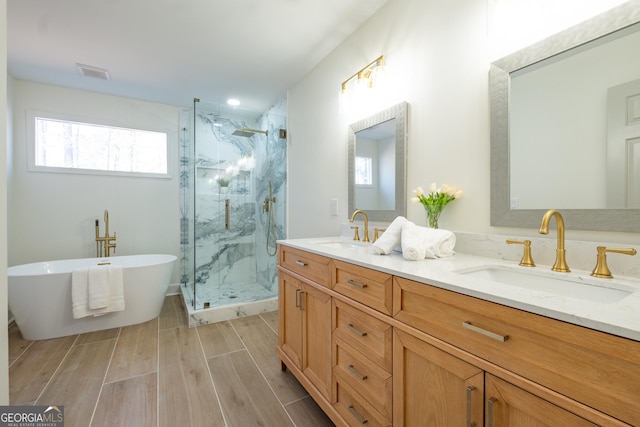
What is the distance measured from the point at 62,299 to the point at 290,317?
2207mm

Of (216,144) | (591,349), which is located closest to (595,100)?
(591,349)

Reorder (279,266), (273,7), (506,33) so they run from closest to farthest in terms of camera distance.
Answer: (506,33), (273,7), (279,266)

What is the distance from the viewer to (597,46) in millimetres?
953

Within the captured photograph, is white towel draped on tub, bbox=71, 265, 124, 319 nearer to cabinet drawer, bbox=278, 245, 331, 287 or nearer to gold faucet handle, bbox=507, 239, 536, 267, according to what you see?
cabinet drawer, bbox=278, 245, 331, 287

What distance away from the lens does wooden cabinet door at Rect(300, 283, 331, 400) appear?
54.3 inches

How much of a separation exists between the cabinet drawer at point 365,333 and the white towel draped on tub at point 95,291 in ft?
7.77

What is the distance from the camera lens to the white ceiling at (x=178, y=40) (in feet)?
6.03

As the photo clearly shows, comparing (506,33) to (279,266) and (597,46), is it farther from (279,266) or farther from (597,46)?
(279,266)

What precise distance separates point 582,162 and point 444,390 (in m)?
0.94

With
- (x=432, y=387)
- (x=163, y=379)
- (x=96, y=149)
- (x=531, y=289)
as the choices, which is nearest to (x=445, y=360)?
(x=432, y=387)

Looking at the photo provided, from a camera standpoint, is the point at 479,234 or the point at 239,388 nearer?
the point at 479,234

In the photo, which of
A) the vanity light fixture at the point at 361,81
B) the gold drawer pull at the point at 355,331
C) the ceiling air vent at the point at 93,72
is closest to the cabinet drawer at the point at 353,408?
the gold drawer pull at the point at 355,331

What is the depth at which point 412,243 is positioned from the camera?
1190 millimetres

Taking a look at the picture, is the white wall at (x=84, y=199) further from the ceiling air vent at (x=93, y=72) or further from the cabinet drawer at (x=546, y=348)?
the cabinet drawer at (x=546, y=348)
